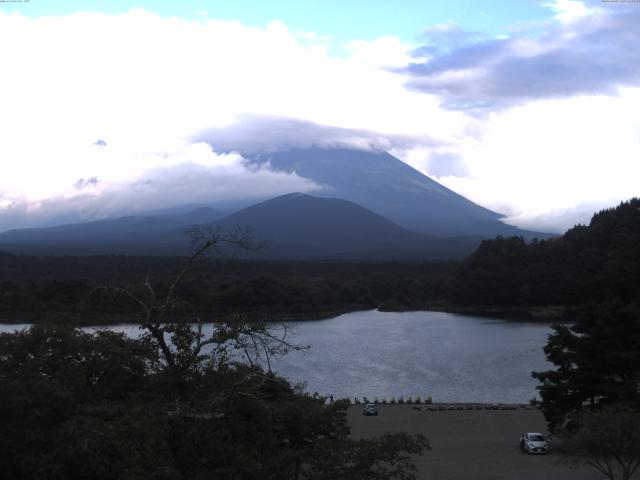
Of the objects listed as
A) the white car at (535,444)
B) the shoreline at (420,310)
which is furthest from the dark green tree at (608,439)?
the shoreline at (420,310)

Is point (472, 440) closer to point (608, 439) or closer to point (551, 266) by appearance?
point (608, 439)

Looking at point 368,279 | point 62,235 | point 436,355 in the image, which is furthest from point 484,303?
point 62,235

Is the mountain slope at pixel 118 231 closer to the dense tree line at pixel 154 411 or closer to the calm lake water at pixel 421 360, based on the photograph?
the calm lake water at pixel 421 360

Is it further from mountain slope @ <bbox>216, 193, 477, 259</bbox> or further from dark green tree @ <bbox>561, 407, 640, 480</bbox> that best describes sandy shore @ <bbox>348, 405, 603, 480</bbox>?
mountain slope @ <bbox>216, 193, 477, 259</bbox>

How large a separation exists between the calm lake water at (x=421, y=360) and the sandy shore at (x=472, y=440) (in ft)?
8.23

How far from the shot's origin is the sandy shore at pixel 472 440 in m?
10.5

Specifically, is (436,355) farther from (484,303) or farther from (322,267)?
(322,267)

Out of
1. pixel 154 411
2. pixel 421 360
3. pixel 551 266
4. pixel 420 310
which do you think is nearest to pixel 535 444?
pixel 154 411

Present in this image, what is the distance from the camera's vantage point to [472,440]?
13586 mm

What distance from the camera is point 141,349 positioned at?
240 inches

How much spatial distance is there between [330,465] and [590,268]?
43.1 meters

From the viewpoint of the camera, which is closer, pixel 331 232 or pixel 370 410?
pixel 370 410

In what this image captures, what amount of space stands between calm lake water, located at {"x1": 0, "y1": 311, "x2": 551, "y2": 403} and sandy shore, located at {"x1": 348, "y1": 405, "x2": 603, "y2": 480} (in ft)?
8.23

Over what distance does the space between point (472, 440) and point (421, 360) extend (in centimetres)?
1284
